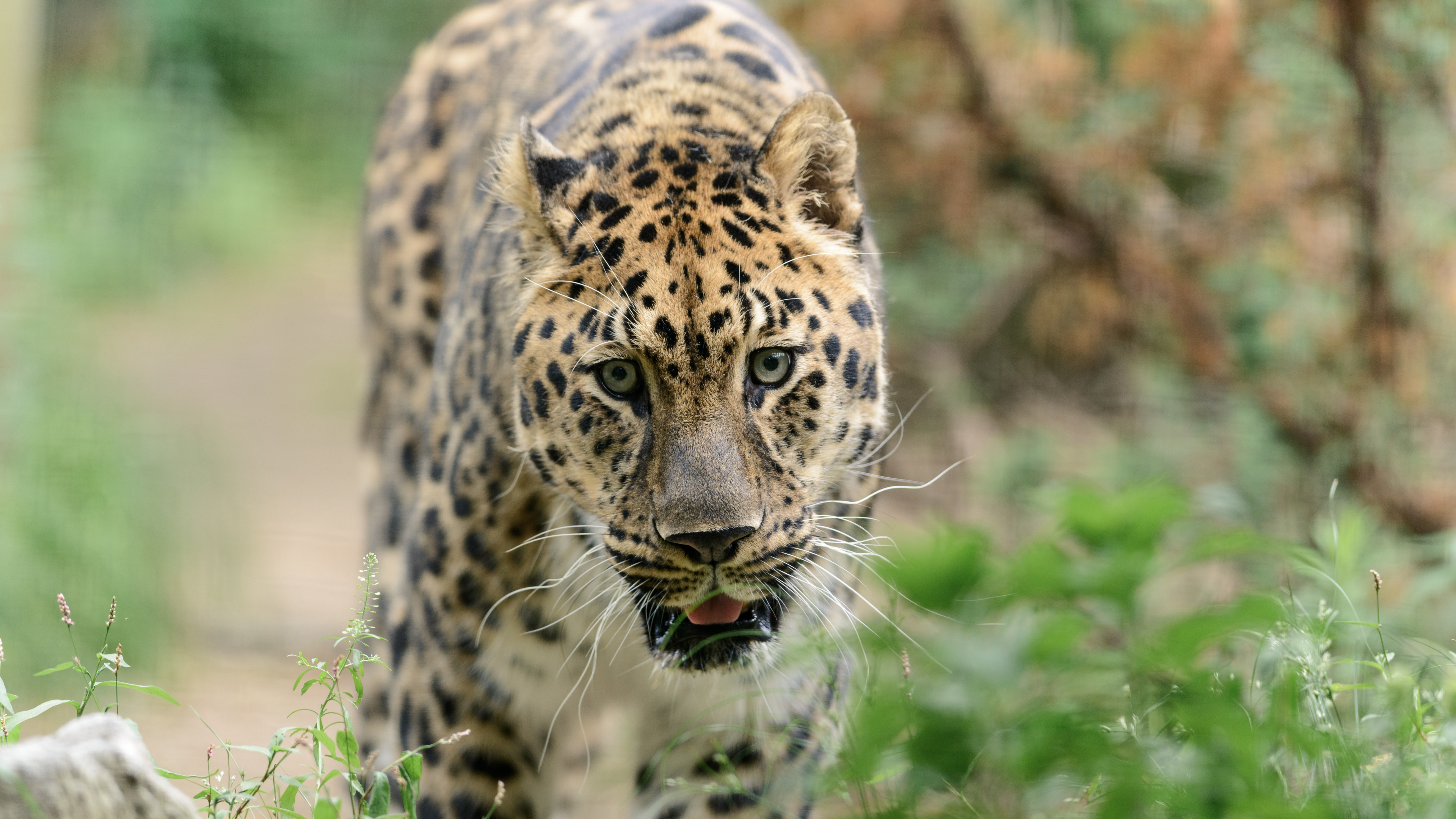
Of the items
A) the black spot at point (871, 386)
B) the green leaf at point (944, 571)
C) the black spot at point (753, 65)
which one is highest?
the black spot at point (753, 65)

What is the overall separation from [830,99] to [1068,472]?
16.1ft

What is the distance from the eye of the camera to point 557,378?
11.2ft

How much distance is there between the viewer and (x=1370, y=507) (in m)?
6.61

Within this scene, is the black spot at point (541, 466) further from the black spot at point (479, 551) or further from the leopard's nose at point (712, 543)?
the leopard's nose at point (712, 543)

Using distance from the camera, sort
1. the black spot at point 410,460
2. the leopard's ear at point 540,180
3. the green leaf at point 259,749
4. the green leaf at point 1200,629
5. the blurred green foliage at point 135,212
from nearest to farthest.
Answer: the green leaf at point 1200,629, the green leaf at point 259,749, the leopard's ear at point 540,180, the black spot at point 410,460, the blurred green foliage at point 135,212

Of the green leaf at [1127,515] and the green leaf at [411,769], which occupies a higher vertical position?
the green leaf at [1127,515]

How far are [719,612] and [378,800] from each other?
89 centimetres

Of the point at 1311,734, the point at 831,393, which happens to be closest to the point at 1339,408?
the point at 831,393

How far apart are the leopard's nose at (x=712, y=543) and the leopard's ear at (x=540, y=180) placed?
2.70ft

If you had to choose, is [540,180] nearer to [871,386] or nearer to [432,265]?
[871,386]

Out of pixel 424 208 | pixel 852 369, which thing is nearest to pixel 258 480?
pixel 424 208

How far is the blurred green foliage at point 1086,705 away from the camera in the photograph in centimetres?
170

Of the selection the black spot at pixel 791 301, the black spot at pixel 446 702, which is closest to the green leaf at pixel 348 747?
the black spot at pixel 446 702

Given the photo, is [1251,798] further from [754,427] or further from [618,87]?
[618,87]
